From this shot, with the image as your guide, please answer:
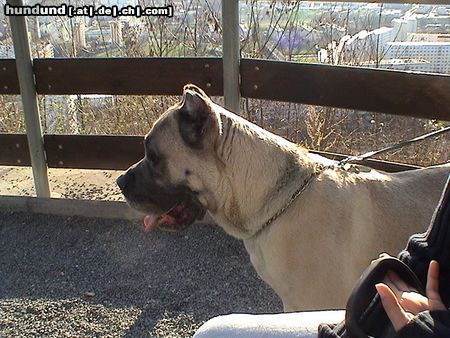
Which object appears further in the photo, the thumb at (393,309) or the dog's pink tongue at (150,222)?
the dog's pink tongue at (150,222)

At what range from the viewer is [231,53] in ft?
14.7

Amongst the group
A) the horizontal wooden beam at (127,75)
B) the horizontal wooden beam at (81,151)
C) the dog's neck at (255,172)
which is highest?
the horizontal wooden beam at (127,75)

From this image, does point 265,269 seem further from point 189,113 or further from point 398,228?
point 189,113

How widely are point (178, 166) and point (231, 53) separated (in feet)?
6.15

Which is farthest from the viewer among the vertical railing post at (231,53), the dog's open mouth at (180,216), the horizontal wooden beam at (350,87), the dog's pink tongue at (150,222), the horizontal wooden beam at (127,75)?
the horizontal wooden beam at (127,75)

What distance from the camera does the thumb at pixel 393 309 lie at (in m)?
1.36

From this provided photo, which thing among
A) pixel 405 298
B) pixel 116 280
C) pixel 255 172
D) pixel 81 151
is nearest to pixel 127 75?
pixel 81 151

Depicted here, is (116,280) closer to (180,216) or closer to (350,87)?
(180,216)

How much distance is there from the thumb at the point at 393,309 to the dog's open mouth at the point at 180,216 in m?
1.65

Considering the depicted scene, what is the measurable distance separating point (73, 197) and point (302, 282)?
3461mm

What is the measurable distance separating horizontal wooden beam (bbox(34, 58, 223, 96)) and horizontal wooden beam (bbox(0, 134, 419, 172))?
434 mm

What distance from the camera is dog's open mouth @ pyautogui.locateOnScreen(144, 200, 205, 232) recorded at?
117 inches

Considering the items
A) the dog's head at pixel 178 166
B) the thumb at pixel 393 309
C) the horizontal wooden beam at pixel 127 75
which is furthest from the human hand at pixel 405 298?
the horizontal wooden beam at pixel 127 75

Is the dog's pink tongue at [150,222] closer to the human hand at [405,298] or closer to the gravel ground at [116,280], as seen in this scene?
the gravel ground at [116,280]
